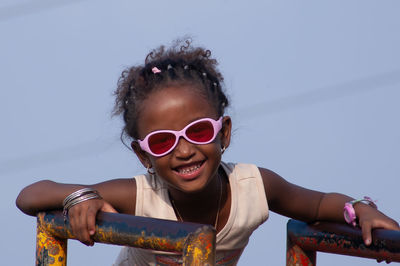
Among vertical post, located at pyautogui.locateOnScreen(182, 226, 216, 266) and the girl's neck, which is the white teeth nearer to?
the girl's neck

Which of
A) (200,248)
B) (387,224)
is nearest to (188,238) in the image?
(200,248)

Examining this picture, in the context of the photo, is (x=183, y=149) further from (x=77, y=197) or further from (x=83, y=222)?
(x=83, y=222)

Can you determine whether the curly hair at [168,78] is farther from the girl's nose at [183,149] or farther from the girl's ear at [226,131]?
the girl's nose at [183,149]

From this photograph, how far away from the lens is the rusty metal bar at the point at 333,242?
1296 mm

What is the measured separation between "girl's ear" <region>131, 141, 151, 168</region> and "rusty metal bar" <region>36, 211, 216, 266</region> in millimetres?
506

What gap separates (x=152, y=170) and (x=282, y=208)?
391 millimetres

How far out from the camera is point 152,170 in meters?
1.96

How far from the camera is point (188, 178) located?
5.90 ft

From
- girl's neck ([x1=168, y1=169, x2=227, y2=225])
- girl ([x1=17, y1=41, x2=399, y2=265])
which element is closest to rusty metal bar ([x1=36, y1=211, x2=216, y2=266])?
girl ([x1=17, y1=41, x2=399, y2=265])

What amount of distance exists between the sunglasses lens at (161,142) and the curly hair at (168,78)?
14 centimetres

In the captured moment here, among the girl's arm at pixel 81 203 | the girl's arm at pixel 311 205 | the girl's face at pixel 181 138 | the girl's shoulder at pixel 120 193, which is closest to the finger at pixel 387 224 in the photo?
the girl's arm at pixel 311 205

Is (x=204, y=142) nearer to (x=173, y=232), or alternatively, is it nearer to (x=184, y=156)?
(x=184, y=156)

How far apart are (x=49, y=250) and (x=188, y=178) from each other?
490mm

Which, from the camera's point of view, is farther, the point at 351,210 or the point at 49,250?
the point at 351,210
